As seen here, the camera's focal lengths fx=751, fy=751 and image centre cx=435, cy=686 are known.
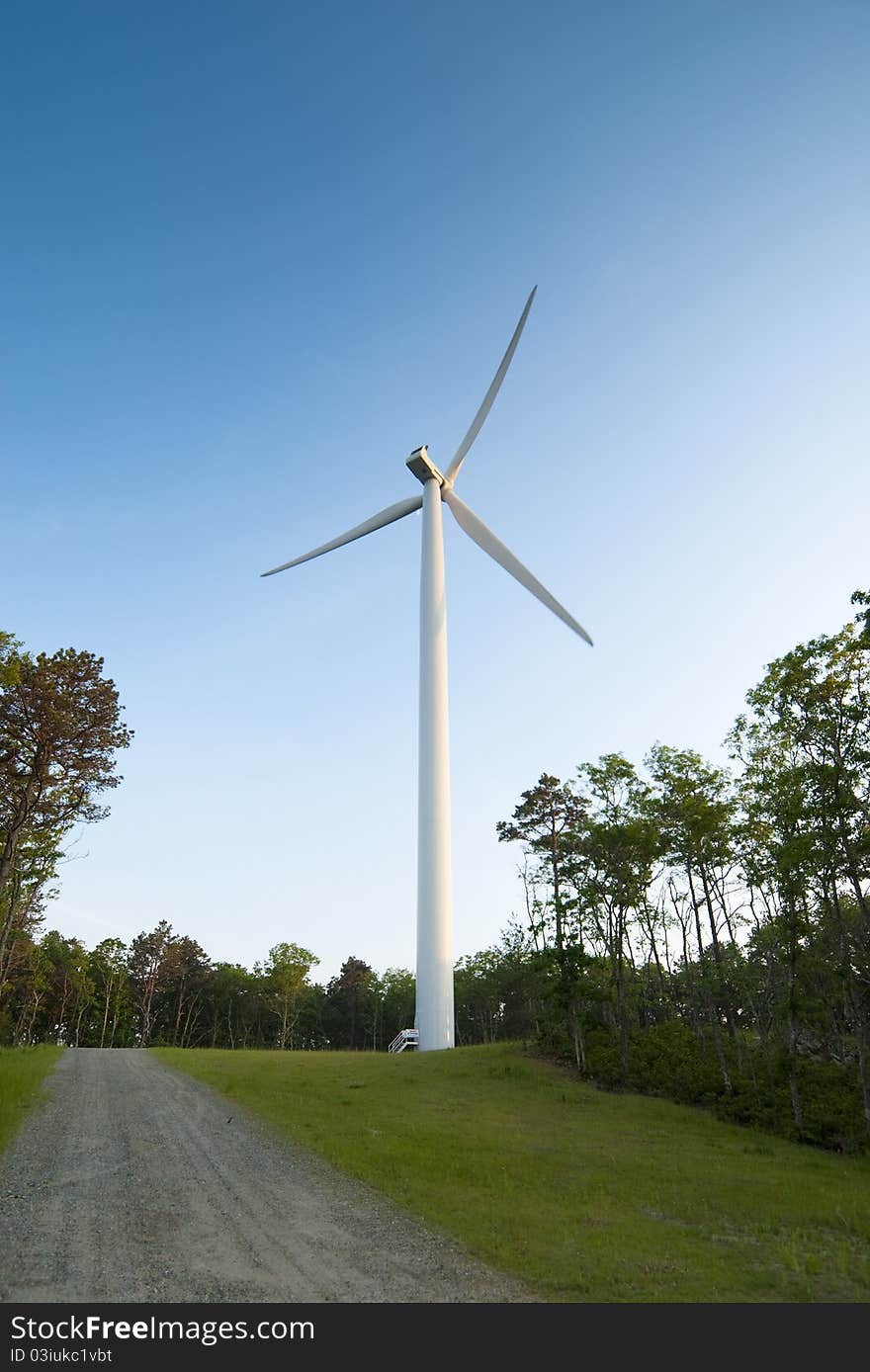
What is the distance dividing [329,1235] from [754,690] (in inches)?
923

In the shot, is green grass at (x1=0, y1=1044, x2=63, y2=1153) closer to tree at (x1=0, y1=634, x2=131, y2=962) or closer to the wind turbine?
tree at (x1=0, y1=634, x2=131, y2=962)

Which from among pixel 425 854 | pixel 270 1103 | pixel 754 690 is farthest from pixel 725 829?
pixel 270 1103

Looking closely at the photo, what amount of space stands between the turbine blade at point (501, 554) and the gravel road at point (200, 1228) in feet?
119

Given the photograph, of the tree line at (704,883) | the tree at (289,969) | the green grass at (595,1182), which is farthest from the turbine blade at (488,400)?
the tree at (289,969)

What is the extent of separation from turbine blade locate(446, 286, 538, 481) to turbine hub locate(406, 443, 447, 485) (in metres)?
1.10

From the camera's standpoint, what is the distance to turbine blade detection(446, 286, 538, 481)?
5084cm

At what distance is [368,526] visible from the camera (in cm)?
5872

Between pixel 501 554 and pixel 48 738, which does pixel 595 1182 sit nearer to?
pixel 48 738

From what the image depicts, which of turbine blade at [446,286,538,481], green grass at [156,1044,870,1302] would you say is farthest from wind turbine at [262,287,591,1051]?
green grass at [156,1044,870,1302]

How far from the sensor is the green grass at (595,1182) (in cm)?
1087
